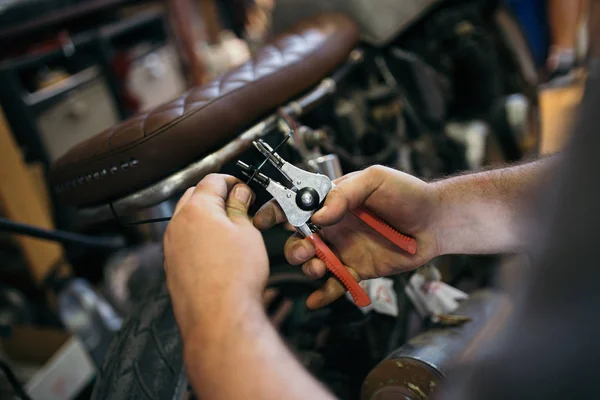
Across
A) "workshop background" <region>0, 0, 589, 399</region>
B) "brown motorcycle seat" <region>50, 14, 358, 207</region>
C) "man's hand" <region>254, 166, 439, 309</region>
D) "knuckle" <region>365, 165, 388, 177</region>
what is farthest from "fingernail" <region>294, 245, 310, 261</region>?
"workshop background" <region>0, 0, 589, 399</region>

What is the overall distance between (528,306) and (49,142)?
62.4 inches

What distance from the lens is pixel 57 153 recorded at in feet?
5.09

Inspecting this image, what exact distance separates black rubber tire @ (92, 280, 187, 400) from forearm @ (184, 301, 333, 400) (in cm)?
30

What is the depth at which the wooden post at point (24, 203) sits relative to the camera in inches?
58.2

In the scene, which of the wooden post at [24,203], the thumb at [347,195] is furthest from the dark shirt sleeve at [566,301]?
the wooden post at [24,203]

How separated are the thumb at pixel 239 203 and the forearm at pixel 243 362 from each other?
12 cm

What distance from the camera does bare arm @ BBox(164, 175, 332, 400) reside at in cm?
41

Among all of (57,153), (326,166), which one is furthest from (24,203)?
(326,166)

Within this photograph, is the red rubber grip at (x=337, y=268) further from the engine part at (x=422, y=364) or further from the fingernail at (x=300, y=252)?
the engine part at (x=422, y=364)

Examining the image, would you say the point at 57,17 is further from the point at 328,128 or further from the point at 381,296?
the point at 381,296

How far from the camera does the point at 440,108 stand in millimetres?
1307

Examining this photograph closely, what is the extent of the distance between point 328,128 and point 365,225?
416 mm

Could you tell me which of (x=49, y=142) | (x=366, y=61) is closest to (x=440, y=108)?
(x=366, y=61)

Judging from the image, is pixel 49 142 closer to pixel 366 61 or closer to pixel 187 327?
pixel 366 61
